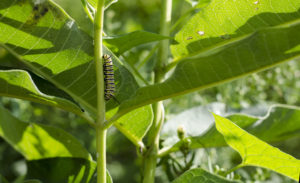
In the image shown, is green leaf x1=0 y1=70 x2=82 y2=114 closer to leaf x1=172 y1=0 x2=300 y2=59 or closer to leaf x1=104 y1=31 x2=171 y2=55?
leaf x1=104 y1=31 x2=171 y2=55

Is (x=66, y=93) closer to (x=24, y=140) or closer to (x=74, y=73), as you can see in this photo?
(x=74, y=73)

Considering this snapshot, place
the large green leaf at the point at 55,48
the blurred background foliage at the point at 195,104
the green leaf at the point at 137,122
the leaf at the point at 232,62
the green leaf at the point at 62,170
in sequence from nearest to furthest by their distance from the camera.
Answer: the leaf at the point at 232,62 < the large green leaf at the point at 55,48 < the green leaf at the point at 137,122 < the green leaf at the point at 62,170 < the blurred background foliage at the point at 195,104

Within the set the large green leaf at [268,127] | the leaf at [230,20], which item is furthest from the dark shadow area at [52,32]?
the large green leaf at [268,127]

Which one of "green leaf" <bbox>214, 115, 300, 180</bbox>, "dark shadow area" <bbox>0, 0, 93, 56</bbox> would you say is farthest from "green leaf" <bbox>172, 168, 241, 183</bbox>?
"dark shadow area" <bbox>0, 0, 93, 56</bbox>

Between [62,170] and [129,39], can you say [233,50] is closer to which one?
[129,39]

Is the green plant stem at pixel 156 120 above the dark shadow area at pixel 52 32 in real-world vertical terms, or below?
below

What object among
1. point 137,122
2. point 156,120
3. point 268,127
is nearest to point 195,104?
point 268,127

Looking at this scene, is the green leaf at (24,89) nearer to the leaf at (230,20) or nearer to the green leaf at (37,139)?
the green leaf at (37,139)
